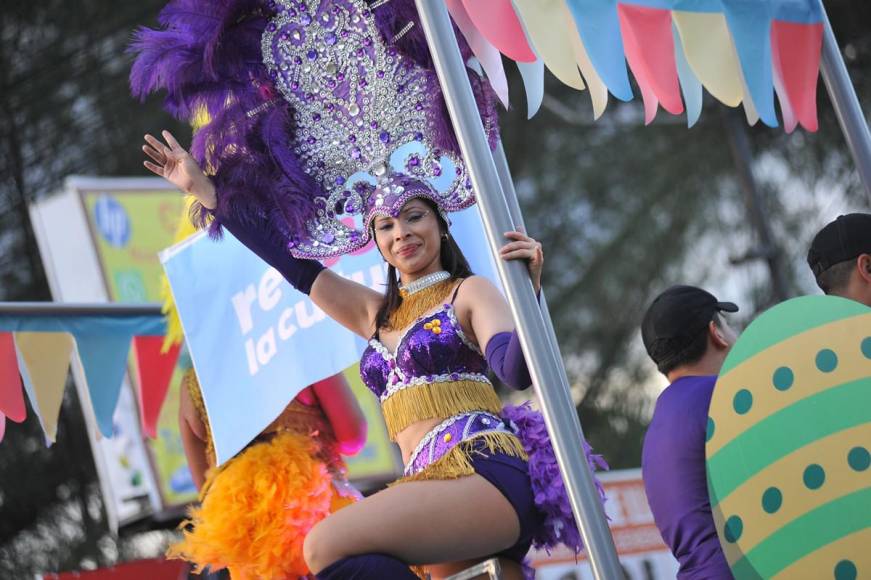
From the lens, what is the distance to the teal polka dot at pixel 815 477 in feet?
7.69

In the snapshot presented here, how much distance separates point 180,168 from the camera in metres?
3.25

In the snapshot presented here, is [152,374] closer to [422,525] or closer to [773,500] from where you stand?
[422,525]

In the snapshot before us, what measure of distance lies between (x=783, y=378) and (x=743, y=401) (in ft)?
0.28

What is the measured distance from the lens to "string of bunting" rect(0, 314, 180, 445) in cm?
463

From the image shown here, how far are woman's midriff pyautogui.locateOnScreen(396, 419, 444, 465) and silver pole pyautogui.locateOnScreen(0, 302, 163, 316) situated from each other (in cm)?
212

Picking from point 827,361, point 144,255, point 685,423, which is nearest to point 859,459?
point 827,361

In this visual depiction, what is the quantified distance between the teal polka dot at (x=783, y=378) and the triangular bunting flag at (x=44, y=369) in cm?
298

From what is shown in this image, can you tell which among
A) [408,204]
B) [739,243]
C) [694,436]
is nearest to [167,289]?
[408,204]

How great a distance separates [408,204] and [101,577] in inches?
89.1

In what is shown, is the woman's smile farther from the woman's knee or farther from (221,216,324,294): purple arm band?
the woman's knee

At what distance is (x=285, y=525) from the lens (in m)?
3.77

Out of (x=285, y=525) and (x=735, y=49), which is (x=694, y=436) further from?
(x=285, y=525)

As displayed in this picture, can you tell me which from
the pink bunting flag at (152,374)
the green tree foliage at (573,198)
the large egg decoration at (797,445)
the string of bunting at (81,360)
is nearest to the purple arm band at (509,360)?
the large egg decoration at (797,445)

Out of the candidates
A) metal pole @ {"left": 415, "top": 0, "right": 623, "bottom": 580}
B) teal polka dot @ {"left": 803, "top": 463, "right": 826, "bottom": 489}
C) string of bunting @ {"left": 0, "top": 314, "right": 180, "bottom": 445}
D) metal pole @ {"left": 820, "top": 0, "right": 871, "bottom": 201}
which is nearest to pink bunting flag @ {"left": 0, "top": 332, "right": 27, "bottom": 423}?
string of bunting @ {"left": 0, "top": 314, "right": 180, "bottom": 445}
